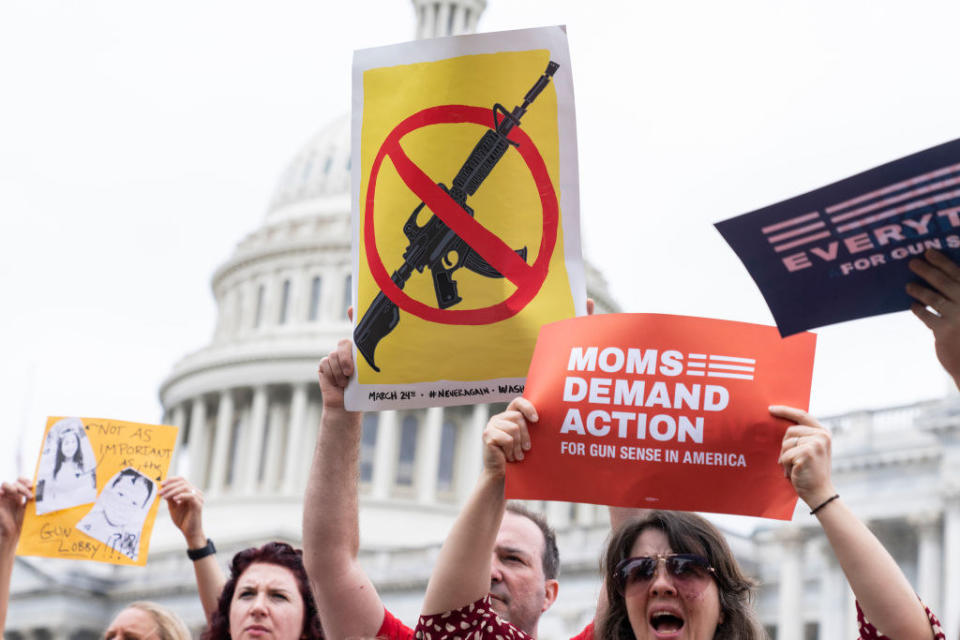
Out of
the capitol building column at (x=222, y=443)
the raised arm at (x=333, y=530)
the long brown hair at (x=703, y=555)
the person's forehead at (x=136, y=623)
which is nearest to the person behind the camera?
the long brown hair at (x=703, y=555)

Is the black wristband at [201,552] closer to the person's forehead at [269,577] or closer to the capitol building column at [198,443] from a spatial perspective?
the person's forehead at [269,577]

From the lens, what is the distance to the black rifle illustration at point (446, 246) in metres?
4.56

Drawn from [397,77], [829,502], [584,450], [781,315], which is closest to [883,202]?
[781,315]

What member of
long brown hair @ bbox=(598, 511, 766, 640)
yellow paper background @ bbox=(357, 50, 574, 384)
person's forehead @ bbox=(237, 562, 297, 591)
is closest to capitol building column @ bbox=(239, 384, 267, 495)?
person's forehead @ bbox=(237, 562, 297, 591)

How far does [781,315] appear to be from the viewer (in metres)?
3.78

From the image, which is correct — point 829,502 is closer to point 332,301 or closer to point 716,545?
point 716,545

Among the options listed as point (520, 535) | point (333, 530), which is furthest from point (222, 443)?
point (333, 530)

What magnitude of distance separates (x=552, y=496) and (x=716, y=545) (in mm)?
695

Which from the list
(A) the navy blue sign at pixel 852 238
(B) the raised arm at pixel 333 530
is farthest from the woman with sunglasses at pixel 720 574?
(B) the raised arm at pixel 333 530

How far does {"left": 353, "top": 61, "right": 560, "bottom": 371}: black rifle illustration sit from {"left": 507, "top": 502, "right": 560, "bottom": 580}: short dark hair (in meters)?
1.09

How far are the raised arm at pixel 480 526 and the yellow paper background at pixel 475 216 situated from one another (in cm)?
51

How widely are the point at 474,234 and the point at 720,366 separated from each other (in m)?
0.97

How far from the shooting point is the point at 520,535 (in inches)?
205

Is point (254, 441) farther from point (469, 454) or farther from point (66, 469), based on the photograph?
point (66, 469)
